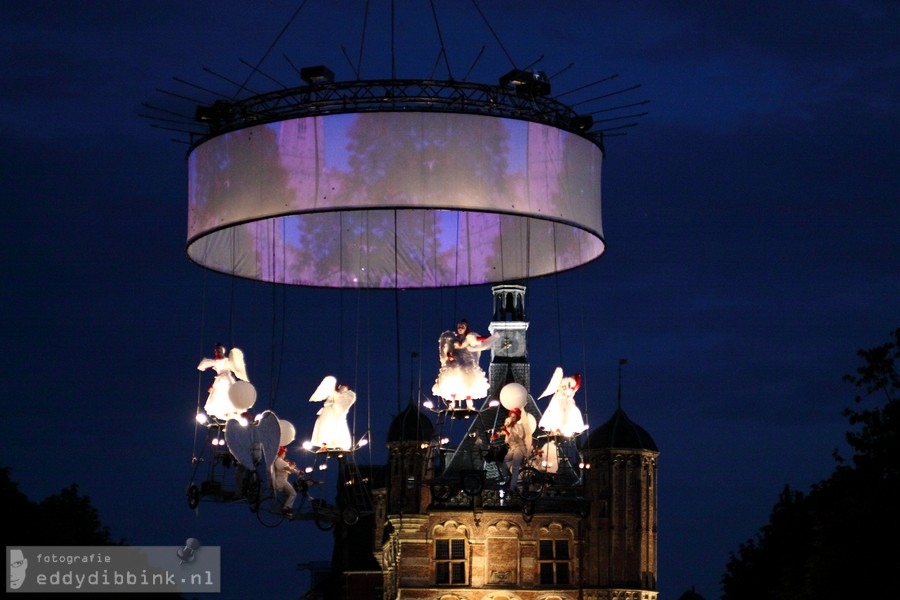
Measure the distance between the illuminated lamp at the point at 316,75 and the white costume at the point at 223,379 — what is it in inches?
173

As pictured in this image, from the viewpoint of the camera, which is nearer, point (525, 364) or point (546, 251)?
point (546, 251)

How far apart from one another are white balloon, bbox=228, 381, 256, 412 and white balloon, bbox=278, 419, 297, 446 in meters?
0.63

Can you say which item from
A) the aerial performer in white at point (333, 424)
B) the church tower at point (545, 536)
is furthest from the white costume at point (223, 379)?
the church tower at point (545, 536)

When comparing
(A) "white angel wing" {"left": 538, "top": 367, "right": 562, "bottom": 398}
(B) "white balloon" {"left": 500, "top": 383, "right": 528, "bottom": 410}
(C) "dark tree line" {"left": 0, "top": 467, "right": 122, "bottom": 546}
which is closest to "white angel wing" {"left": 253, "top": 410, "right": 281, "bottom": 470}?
(B) "white balloon" {"left": 500, "top": 383, "right": 528, "bottom": 410}

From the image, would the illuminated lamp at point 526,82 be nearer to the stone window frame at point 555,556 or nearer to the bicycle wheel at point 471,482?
the bicycle wheel at point 471,482

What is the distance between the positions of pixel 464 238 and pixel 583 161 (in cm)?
539

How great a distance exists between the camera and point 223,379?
27906mm

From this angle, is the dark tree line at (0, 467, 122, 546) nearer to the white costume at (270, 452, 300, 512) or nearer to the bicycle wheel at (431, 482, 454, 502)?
the bicycle wheel at (431, 482, 454, 502)

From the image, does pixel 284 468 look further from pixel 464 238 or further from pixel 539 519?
pixel 539 519

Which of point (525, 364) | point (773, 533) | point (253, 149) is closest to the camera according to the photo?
point (253, 149)

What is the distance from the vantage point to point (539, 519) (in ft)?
240

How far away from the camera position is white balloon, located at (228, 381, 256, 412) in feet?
88.7

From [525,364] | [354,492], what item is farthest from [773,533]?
[354,492]

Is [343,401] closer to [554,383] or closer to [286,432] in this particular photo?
[286,432]
